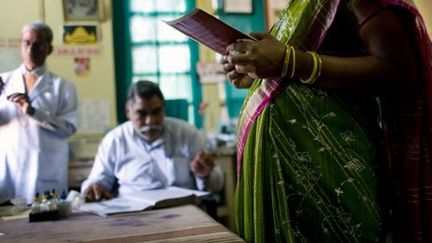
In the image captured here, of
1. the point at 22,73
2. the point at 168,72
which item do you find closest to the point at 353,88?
the point at 22,73

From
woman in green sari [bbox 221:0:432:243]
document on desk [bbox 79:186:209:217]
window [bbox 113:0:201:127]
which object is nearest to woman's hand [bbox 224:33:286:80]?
woman in green sari [bbox 221:0:432:243]

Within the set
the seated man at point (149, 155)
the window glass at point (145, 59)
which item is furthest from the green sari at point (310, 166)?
the window glass at point (145, 59)

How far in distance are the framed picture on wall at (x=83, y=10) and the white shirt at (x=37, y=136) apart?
516 millimetres

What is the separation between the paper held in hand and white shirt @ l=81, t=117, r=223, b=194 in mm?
1314

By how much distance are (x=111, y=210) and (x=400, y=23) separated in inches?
33.0

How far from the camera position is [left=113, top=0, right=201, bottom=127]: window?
278 cm

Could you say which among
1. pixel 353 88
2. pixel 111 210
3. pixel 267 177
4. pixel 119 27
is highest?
pixel 119 27

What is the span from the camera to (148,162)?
2016 mm

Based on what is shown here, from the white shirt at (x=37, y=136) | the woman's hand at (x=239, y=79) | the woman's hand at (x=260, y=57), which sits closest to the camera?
the woman's hand at (x=260, y=57)

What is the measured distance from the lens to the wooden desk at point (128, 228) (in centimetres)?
81

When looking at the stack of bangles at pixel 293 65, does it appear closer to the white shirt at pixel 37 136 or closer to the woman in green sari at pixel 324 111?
the woman in green sari at pixel 324 111

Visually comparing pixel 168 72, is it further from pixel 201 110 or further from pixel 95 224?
pixel 95 224

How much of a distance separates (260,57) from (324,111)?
0.43 feet

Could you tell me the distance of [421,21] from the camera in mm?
648
